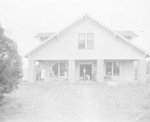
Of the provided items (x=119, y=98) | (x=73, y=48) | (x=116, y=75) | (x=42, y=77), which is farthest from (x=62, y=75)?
(x=119, y=98)

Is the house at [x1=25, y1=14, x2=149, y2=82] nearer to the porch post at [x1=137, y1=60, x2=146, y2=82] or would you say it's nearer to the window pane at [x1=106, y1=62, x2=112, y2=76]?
the porch post at [x1=137, y1=60, x2=146, y2=82]

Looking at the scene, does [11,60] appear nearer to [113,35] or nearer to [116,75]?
[113,35]

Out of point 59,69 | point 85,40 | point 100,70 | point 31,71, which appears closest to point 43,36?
point 59,69

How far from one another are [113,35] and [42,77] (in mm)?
8578

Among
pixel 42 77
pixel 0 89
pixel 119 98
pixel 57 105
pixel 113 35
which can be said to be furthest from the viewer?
pixel 42 77

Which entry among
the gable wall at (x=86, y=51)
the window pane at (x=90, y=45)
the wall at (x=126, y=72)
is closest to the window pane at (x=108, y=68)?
the wall at (x=126, y=72)

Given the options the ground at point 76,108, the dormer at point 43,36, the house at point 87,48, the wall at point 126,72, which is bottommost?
the ground at point 76,108

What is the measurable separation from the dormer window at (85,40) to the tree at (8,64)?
12772 millimetres

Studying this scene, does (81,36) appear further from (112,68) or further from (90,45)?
(112,68)

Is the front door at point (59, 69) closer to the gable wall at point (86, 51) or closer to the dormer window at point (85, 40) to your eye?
the gable wall at point (86, 51)

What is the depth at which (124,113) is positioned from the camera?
11781 millimetres

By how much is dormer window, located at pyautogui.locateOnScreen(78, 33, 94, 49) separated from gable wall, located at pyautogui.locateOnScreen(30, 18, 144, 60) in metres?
0.35

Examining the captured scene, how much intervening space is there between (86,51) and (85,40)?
1105 millimetres

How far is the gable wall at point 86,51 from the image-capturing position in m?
24.5
